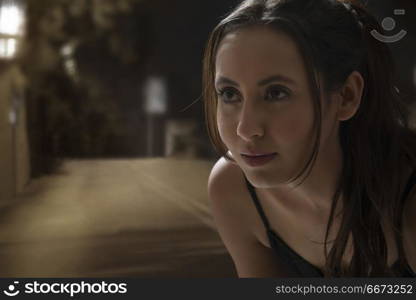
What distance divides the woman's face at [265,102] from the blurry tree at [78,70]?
9.8 inches

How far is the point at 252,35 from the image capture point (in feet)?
2.00

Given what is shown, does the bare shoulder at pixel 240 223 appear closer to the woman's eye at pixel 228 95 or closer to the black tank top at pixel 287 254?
the black tank top at pixel 287 254

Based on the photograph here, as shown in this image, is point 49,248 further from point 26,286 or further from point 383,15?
point 383,15

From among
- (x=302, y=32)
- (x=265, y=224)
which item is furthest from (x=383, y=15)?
(x=265, y=224)

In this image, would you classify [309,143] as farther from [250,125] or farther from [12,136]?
[12,136]

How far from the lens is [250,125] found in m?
0.61

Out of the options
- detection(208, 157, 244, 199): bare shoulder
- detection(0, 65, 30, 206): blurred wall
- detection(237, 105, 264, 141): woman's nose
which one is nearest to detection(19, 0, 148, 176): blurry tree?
A: detection(0, 65, 30, 206): blurred wall

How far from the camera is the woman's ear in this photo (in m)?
0.62

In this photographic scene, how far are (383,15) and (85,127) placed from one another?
1.58 feet

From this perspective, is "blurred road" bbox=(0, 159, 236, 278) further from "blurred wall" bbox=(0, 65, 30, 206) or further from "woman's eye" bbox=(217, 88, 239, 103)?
"woman's eye" bbox=(217, 88, 239, 103)

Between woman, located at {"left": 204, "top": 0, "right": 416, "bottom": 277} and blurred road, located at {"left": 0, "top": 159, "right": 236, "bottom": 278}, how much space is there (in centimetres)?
10

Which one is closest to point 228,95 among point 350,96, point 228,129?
point 228,129

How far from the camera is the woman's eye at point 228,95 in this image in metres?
0.63

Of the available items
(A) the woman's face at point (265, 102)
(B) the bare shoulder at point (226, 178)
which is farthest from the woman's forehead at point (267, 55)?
(B) the bare shoulder at point (226, 178)
